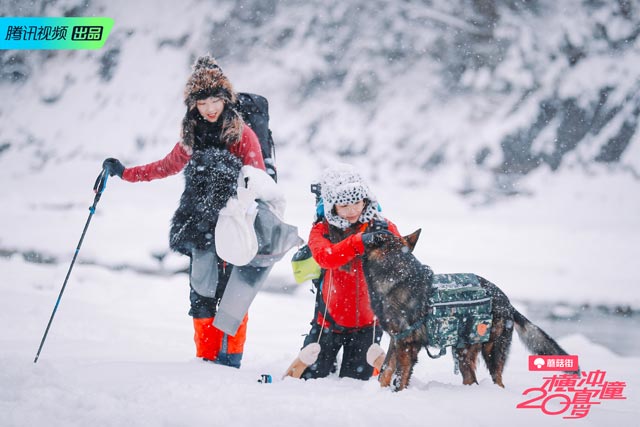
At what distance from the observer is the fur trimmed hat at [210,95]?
2994 mm

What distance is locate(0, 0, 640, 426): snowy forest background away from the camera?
8.09 feet

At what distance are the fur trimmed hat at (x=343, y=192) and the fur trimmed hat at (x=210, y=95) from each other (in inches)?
24.8

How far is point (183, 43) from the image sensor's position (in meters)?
19.4

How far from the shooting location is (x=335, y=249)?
2.60 m

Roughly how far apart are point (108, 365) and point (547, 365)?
237 cm

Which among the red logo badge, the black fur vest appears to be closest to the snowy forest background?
the red logo badge

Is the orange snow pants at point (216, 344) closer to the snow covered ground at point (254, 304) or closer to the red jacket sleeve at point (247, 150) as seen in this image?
the snow covered ground at point (254, 304)

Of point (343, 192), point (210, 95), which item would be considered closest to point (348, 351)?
point (343, 192)

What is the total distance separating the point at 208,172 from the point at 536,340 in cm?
203

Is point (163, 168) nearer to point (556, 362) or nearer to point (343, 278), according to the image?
point (343, 278)

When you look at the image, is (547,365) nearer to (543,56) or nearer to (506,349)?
(506,349)

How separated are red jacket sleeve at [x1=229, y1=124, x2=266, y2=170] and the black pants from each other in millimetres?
1066

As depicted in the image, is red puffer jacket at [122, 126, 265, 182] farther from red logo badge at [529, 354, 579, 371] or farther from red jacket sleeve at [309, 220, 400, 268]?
red logo badge at [529, 354, 579, 371]

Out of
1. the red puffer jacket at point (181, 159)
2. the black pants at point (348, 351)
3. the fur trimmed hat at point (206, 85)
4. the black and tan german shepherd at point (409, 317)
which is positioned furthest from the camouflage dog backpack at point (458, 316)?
the fur trimmed hat at point (206, 85)
